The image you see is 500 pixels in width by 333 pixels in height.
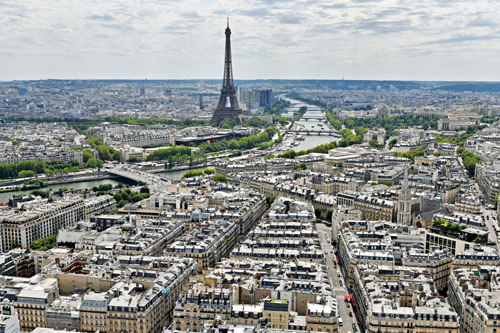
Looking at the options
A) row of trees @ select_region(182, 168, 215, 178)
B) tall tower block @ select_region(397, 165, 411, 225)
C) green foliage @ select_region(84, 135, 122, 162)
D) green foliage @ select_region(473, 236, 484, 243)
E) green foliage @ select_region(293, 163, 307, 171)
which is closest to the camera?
green foliage @ select_region(473, 236, 484, 243)

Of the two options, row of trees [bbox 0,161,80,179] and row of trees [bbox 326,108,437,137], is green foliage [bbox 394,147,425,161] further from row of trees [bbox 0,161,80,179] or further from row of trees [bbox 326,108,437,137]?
row of trees [bbox 0,161,80,179]

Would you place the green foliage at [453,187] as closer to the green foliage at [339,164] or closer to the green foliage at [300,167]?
the green foliage at [339,164]

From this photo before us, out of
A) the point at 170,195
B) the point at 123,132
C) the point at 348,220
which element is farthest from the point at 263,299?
the point at 123,132

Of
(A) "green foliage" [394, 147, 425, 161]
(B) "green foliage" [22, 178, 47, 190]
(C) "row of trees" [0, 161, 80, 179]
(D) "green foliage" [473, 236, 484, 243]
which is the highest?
(D) "green foliage" [473, 236, 484, 243]

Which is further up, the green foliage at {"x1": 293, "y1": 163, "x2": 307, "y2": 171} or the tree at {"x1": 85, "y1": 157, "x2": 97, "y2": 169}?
the green foliage at {"x1": 293, "y1": 163, "x2": 307, "y2": 171}

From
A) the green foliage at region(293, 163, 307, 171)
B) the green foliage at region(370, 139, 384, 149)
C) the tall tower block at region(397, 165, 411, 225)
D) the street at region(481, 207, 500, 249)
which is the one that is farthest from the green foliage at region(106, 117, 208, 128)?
the tall tower block at region(397, 165, 411, 225)

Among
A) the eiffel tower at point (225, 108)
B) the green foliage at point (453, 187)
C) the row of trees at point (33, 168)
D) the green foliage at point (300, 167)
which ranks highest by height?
the eiffel tower at point (225, 108)

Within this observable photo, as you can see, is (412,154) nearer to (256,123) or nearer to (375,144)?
(375,144)

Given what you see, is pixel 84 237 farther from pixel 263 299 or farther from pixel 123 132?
pixel 123 132

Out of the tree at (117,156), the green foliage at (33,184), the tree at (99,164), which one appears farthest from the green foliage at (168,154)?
the green foliage at (33,184)

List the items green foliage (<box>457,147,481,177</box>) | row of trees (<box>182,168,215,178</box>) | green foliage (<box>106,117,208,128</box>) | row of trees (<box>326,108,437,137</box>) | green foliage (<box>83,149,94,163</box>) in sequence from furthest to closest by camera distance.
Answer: green foliage (<box>106,117,208,128</box>)
row of trees (<box>326,108,437,137</box>)
green foliage (<box>83,149,94,163</box>)
row of trees (<box>182,168,215,178</box>)
green foliage (<box>457,147,481,177</box>)
